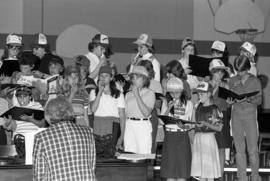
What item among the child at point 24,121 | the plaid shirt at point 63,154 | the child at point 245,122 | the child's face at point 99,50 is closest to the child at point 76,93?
the child at point 24,121

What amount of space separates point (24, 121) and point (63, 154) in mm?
2944

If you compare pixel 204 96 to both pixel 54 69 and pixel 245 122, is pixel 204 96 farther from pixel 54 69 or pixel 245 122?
pixel 54 69

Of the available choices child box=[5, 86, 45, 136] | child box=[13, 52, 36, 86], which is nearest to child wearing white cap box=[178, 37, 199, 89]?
child box=[13, 52, 36, 86]

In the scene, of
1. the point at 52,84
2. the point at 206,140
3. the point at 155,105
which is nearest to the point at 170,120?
the point at 206,140

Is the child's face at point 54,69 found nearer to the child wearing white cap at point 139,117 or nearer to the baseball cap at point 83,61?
the baseball cap at point 83,61

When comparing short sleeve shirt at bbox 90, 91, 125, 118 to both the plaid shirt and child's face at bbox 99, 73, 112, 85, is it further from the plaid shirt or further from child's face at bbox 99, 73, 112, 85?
the plaid shirt

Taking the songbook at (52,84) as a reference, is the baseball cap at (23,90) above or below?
below

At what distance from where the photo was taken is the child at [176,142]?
794cm

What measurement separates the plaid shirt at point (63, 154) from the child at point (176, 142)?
279cm

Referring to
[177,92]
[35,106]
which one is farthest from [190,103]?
[35,106]

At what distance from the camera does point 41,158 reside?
16.6ft

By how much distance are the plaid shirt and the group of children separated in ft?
8.65

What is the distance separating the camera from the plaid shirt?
5086 millimetres

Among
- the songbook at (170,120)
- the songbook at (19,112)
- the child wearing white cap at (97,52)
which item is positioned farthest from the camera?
the child wearing white cap at (97,52)
